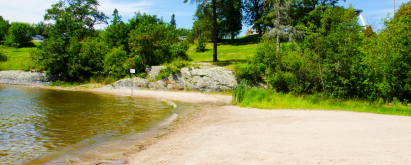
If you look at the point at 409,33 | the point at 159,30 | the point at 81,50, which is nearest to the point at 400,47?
the point at 409,33

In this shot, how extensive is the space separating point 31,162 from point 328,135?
8556mm

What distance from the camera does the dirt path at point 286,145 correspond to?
5305mm

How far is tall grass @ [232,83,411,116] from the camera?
1394cm

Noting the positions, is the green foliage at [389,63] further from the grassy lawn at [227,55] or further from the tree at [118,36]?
the tree at [118,36]

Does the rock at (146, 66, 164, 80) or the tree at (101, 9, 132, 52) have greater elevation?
the tree at (101, 9, 132, 52)

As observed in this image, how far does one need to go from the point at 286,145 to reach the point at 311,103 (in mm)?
10423

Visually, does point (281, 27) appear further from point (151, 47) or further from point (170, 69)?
point (151, 47)

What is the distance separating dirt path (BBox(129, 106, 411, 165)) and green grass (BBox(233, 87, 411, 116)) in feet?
16.8

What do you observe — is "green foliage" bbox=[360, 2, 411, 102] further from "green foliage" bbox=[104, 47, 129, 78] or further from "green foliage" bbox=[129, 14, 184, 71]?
"green foliage" bbox=[104, 47, 129, 78]

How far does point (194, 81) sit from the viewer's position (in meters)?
25.2

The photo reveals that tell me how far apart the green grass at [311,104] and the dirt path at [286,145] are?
16.8 feet

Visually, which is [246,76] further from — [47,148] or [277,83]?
[47,148]

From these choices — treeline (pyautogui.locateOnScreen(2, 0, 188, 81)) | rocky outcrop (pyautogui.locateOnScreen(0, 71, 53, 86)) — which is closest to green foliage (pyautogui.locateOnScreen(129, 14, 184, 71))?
treeline (pyautogui.locateOnScreen(2, 0, 188, 81))

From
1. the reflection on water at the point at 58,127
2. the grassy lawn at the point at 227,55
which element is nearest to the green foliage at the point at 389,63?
the grassy lawn at the point at 227,55
